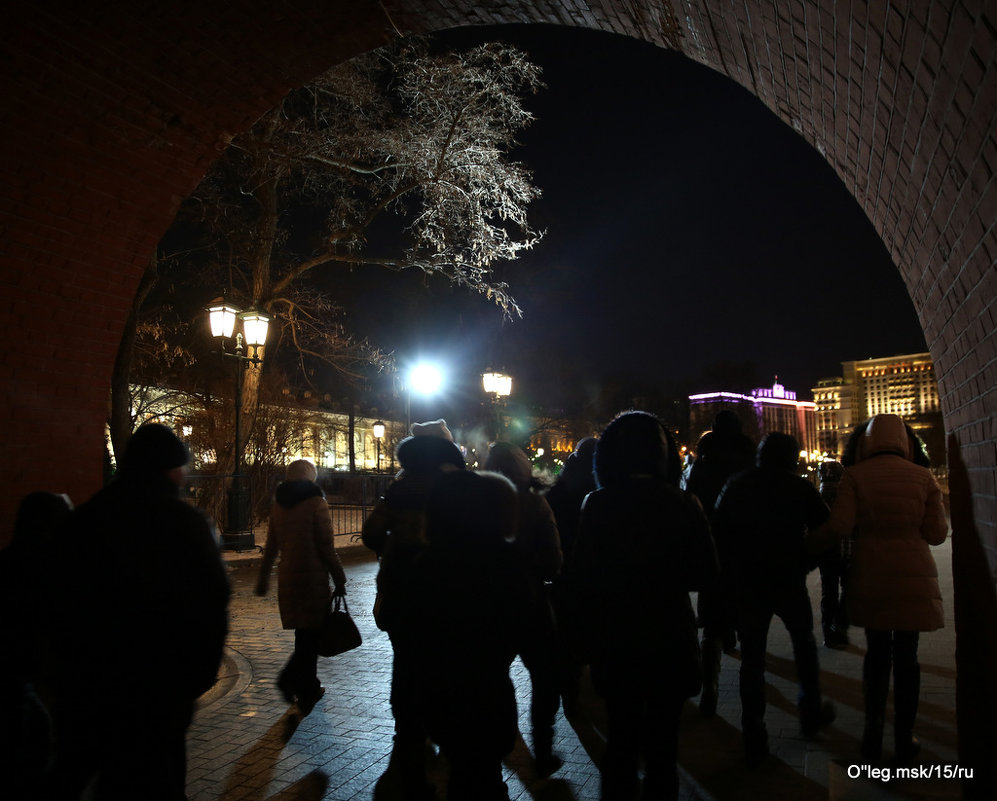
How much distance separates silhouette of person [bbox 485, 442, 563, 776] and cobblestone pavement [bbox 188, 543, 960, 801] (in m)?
0.18

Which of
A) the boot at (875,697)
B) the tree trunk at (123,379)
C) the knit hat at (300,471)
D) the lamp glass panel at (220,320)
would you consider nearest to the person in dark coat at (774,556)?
the boot at (875,697)

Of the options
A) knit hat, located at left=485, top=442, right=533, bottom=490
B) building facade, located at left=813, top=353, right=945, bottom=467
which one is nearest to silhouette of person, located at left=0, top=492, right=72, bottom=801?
knit hat, located at left=485, top=442, right=533, bottom=490

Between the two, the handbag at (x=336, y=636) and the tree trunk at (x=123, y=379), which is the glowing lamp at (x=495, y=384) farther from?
the handbag at (x=336, y=636)

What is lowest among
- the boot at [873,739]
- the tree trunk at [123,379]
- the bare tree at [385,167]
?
the boot at [873,739]

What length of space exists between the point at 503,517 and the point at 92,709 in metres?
1.67

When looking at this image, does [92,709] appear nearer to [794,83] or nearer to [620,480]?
[620,480]

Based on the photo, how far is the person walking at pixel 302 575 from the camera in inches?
198

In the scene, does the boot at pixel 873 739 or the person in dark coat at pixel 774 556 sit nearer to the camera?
the boot at pixel 873 739

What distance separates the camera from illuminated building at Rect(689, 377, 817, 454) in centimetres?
5619

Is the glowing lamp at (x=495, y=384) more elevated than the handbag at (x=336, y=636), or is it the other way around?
the glowing lamp at (x=495, y=384)

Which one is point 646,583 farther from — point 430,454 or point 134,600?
point 134,600

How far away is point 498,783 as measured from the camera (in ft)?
9.11

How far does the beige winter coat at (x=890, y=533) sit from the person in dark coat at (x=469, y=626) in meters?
2.22

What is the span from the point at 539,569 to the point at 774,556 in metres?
1.40
